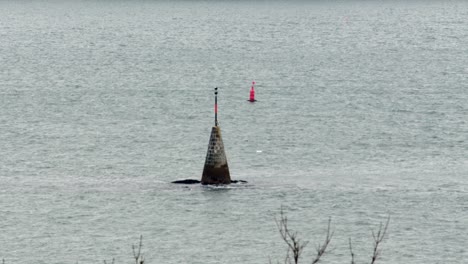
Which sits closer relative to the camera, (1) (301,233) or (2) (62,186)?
(1) (301,233)

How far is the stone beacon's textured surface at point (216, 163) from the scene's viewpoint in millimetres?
68250

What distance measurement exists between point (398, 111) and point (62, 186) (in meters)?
A: 45.6

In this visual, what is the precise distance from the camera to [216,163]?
69938 mm

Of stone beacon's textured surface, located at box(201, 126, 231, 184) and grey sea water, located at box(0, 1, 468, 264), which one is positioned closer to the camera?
grey sea water, located at box(0, 1, 468, 264)

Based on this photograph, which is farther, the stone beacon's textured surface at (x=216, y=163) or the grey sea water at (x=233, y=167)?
the stone beacon's textured surface at (x=216, y=163)

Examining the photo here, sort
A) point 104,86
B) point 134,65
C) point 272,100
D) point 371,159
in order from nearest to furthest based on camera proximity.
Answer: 1. point 371,159
2. point 272,100
3. point 104,86
4. point 134,65

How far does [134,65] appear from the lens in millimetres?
170250

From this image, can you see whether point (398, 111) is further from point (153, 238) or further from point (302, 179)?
point (153, 238)

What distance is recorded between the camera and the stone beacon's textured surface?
68250 mm

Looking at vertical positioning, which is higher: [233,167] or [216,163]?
[216,163]

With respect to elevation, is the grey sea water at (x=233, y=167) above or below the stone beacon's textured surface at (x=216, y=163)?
below

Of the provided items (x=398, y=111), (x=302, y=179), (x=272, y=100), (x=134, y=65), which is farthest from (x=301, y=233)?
(x=134, y=65)

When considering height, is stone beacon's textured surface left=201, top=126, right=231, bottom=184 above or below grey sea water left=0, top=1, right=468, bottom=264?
above

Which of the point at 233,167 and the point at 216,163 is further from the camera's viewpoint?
the point at 233,167
